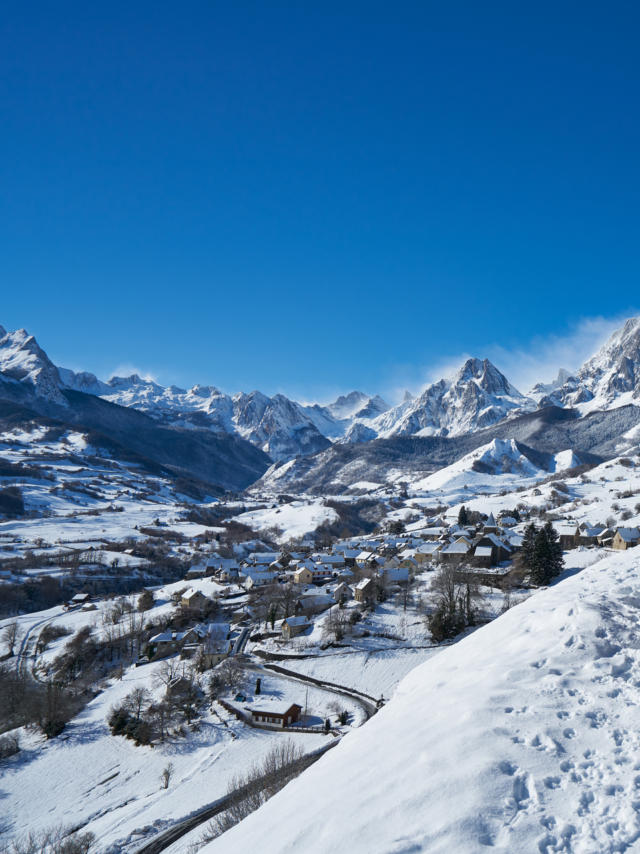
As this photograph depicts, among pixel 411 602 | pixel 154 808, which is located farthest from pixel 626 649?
pixel 411 602

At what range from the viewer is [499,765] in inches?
314

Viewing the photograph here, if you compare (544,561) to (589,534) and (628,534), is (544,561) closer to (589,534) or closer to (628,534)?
(628,534)

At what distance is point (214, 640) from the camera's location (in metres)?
49.8

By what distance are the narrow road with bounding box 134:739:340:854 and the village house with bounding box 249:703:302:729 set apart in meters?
7.82

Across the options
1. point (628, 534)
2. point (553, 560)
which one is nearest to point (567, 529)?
point (628, 534)

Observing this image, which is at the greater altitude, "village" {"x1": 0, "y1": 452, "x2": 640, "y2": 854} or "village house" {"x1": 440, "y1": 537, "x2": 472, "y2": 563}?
"village house" {"x1": 440, "y1": 537, "x2": 472, "y2": 563}

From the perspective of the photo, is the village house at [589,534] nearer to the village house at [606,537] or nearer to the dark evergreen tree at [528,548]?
the village house at [606,537]

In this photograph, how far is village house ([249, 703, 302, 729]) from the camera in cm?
3322

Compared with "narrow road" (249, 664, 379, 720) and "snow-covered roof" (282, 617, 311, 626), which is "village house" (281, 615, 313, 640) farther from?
"narrow road" (249, 664, 379, 720)

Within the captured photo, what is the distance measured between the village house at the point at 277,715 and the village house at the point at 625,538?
51.7 metres

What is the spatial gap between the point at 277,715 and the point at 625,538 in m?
54.2

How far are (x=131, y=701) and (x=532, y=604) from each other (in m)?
34.9

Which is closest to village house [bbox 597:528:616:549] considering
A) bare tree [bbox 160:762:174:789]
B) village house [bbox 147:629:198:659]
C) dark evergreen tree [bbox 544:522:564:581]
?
dark evergreen tree [bbox 544:522:564:581]

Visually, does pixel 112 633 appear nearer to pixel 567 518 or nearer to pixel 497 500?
pixel 567 518
